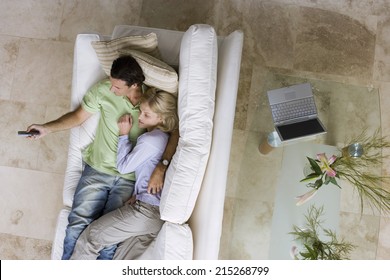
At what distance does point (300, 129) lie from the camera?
1.99 meters

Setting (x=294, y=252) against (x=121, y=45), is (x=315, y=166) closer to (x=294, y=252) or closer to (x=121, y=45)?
(x=294, y=252)

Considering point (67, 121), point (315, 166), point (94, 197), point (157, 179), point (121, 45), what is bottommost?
point (94, 197)

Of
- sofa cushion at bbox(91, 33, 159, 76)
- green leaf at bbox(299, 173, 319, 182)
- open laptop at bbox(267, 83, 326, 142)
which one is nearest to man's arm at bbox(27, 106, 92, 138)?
sofa cushion at bbox(91, 33, 159, 76)

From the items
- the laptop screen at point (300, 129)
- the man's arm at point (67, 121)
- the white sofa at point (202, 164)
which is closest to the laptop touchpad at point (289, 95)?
the laptop screen at point (300, 129)

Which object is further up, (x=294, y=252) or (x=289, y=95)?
(x=289, y=95)

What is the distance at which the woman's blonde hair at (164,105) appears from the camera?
6.52 feet

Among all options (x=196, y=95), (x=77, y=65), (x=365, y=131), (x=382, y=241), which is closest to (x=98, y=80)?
(x=77, y=65)

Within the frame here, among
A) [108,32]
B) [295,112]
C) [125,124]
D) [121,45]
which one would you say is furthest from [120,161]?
[108,32]

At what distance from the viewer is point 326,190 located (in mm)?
2014

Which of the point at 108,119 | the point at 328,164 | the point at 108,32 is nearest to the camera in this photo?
the point at 328,164

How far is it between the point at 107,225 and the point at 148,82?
30.0 inches

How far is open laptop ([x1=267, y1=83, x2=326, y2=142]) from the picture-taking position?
6.52ft

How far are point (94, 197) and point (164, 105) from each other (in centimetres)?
65

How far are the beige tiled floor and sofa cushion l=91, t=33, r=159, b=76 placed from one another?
69 centimetres
